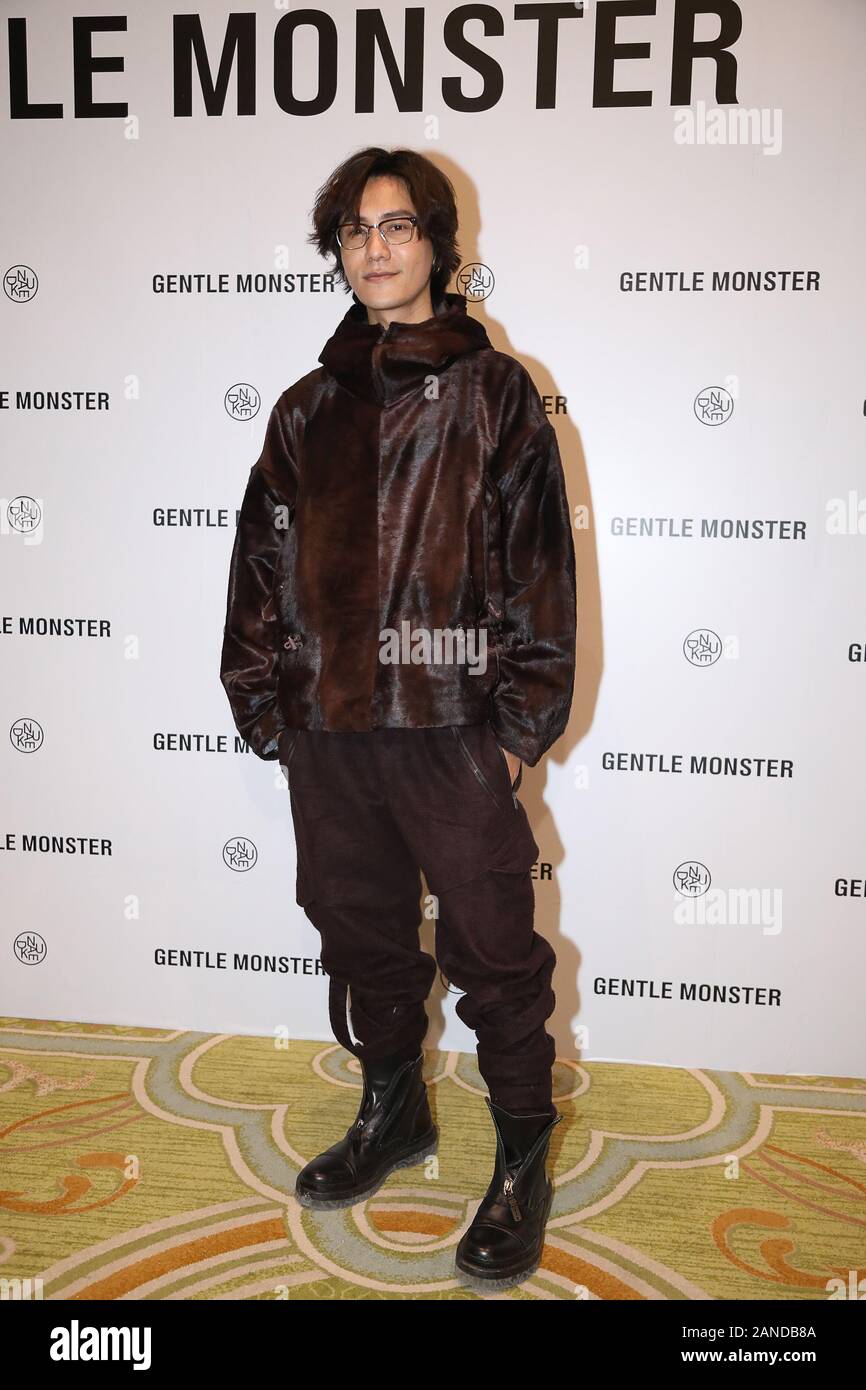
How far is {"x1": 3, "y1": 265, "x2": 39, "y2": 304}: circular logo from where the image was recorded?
8.11 ft

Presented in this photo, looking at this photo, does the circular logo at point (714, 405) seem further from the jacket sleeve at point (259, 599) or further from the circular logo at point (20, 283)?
the circular logo at point (20, 283)

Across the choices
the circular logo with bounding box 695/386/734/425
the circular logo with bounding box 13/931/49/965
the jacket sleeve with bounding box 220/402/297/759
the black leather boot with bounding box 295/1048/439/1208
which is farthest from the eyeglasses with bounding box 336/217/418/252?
the circular logo with bounding box 13/931/49/965

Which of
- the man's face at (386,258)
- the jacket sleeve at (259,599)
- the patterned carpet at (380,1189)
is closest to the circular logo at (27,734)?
the patterned carpet at (380,1189)

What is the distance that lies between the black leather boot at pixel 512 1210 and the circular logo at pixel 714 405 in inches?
58.8

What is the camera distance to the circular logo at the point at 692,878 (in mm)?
2457

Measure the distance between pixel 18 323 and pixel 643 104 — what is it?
1.52 m

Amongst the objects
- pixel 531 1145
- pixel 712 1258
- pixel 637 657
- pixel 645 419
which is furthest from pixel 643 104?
pixel 712 1258

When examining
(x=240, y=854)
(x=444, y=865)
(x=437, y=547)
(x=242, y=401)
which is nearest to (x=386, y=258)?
(x=437, y=547)

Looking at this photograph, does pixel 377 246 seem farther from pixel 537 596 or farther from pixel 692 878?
pixel 692 878

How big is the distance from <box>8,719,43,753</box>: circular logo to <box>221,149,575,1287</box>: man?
1.04 metres

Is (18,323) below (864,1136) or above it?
above

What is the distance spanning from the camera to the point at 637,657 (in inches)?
95.3

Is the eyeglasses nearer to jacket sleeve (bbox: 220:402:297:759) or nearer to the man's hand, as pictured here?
jacket sleeve (bbox: 220:402:297:759)
